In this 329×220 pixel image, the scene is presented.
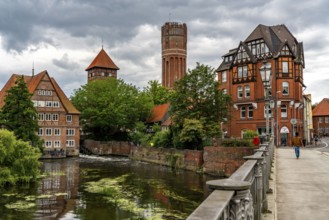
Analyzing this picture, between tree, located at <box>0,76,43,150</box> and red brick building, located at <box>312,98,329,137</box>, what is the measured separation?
68839 mm

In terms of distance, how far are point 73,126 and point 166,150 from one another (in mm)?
23638

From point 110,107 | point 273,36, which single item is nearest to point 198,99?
point 273,36

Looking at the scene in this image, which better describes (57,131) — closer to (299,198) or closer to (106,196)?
(106,196)

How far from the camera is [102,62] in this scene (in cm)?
10156

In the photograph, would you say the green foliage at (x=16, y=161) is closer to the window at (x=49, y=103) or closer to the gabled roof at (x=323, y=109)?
the window at (x=49, y=103)

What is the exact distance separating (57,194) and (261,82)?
32970mm

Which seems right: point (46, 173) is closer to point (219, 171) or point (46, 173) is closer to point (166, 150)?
point (166, 150)

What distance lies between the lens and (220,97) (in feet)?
150

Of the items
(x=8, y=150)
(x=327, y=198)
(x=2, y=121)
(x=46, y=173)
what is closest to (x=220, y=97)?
(x=46, y=173)

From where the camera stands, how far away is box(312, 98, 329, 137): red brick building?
304 feet

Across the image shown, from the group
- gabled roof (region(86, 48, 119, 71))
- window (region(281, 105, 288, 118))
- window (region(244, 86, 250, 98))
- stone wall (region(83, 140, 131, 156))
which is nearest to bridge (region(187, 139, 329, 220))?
window (region(281, 105, 288, 118))

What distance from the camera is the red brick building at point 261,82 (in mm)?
49438

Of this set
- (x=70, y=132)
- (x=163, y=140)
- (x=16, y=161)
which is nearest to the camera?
(x=16, y=161)

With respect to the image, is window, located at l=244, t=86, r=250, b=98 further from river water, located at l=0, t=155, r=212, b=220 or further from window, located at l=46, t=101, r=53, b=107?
window, located at l=46, t=101, r=53, b=107
